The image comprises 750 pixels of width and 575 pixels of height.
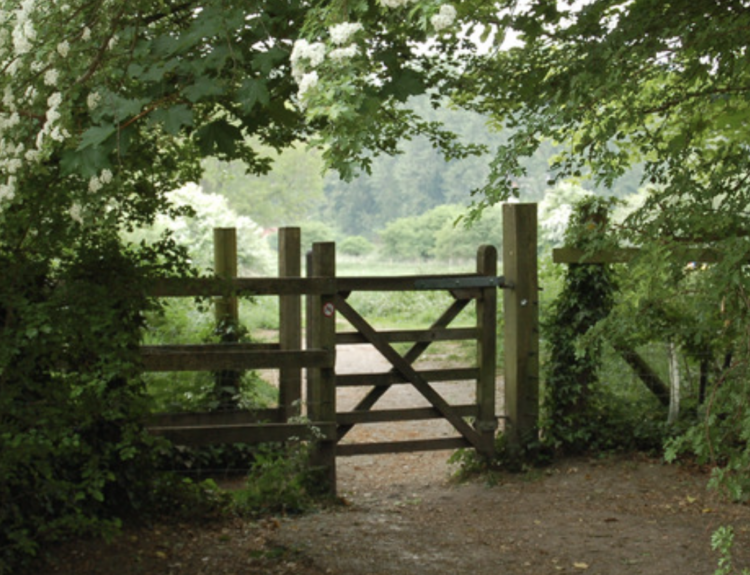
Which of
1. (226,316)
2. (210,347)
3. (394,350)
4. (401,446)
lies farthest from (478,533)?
(226,316)

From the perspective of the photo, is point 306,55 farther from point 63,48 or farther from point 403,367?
point 403,367

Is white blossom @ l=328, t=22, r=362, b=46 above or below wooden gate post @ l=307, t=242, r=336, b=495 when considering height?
above

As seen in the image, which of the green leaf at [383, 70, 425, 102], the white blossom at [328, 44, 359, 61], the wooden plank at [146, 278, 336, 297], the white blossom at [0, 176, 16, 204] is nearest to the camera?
the white blossom at [328, 44, 359, 61]

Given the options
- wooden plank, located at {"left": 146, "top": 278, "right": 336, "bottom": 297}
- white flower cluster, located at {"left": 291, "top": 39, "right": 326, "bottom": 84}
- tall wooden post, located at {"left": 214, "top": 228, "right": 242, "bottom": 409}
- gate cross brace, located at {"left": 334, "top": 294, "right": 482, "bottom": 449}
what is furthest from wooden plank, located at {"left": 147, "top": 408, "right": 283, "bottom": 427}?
white flower cluster, located at {"left": 291, "top": 39, "right": 326, "bottom": 84}

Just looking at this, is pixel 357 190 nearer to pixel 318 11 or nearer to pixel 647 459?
pixel 647 459

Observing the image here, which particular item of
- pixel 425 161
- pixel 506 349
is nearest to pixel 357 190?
pixel 425 161

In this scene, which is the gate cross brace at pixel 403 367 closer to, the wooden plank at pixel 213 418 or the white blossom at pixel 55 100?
the wooden plank at pixel 213 418

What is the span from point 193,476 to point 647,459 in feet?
10.7

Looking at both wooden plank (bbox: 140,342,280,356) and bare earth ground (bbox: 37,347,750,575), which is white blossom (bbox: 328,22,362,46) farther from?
wooden plank (bbox: 140,342,280,356)

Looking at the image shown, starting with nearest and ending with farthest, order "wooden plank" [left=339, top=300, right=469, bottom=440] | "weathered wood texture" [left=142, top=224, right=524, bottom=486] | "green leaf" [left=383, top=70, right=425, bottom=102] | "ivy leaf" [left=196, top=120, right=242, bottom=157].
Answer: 1. "green leaf" [left=383, top=70, right=425, bottom=102]
2. "ivy leaf" [left=196, top=120, right=242, bottom=157]
3. "weathered wood texture" [left=142, top=224, right=524, bottom=486]
4. "wooden plank" [left=339, top=300, right=469, bottom=440]

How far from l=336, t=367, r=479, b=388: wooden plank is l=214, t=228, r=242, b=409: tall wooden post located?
87cm

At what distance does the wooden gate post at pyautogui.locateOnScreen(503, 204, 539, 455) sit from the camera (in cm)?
677

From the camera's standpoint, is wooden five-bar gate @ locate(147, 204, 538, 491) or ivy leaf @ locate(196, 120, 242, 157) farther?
wooden five-bar gate @ locate(147, 204, 538, 491)

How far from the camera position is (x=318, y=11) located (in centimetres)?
294
